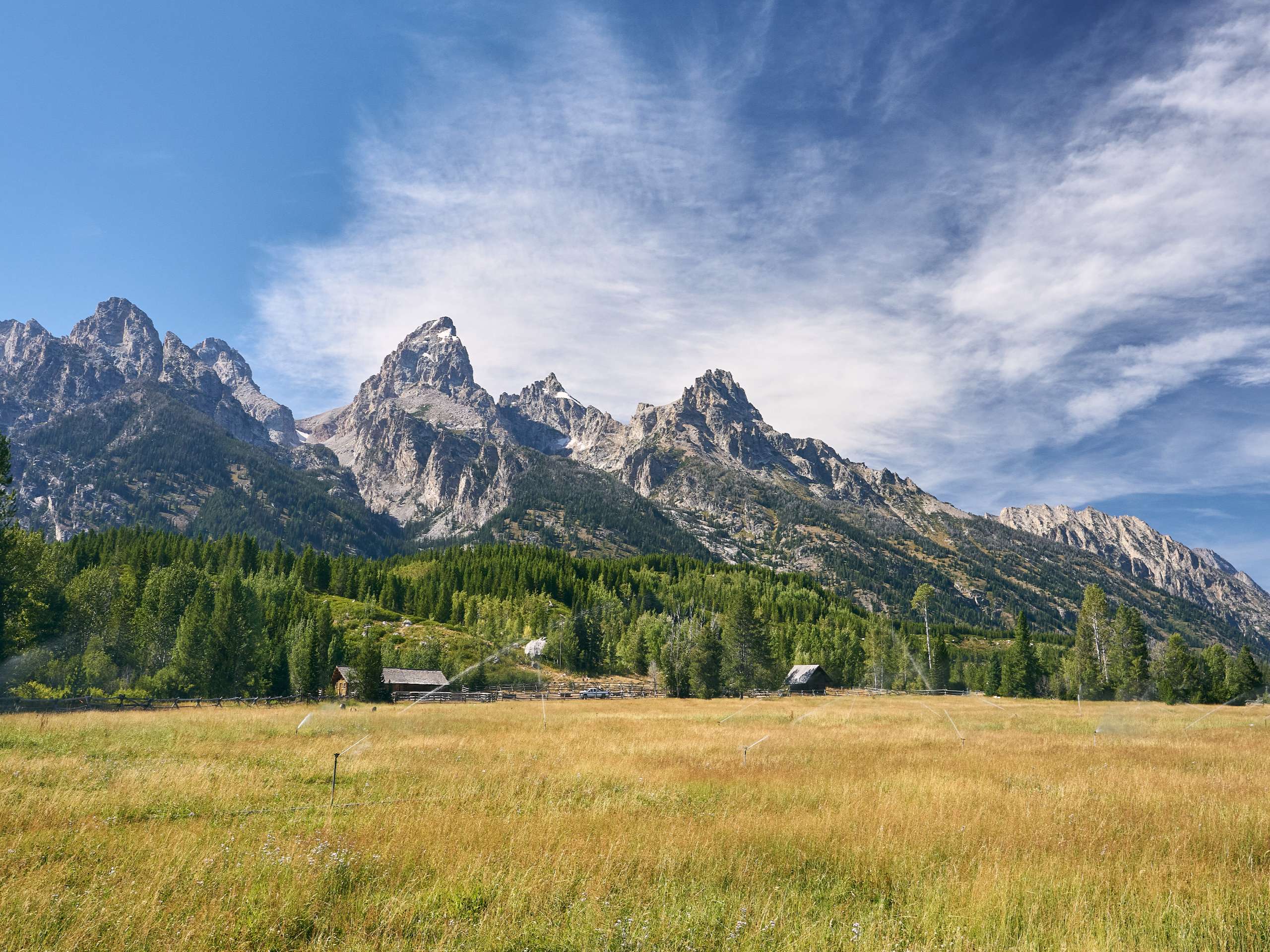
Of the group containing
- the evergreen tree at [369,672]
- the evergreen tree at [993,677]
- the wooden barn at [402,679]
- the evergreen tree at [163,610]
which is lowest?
the evergreen tree at [993,677]

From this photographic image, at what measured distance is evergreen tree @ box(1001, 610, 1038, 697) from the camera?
104 meters

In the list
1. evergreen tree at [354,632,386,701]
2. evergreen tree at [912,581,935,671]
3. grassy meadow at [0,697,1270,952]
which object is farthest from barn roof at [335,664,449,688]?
evergreen tree at [912,581,935,671]

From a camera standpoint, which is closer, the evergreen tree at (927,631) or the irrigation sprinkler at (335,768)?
the irrigation sprinkler at (335,768)

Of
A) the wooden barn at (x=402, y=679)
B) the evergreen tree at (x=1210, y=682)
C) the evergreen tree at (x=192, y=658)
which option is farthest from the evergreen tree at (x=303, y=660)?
the evergreen tree at (x=1210, y=682)

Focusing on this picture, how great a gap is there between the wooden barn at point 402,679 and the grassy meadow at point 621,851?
189 ft

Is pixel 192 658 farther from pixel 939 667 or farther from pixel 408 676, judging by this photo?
pixel 939 667

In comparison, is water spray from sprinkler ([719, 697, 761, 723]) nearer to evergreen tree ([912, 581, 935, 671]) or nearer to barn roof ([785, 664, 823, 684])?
barn roof ([785, 664, 823, 684])

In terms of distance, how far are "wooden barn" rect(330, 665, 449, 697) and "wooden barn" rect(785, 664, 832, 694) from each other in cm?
5407

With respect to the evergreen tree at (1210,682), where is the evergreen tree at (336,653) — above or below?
above

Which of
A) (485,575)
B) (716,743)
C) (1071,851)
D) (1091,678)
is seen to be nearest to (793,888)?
(1071,851)

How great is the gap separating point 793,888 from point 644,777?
9434mm

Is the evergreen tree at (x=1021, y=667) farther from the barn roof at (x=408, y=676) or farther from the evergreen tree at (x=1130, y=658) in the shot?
the barn roof at (x=408, y=676)

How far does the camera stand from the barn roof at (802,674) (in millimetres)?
104062

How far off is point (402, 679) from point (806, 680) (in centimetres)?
6243
